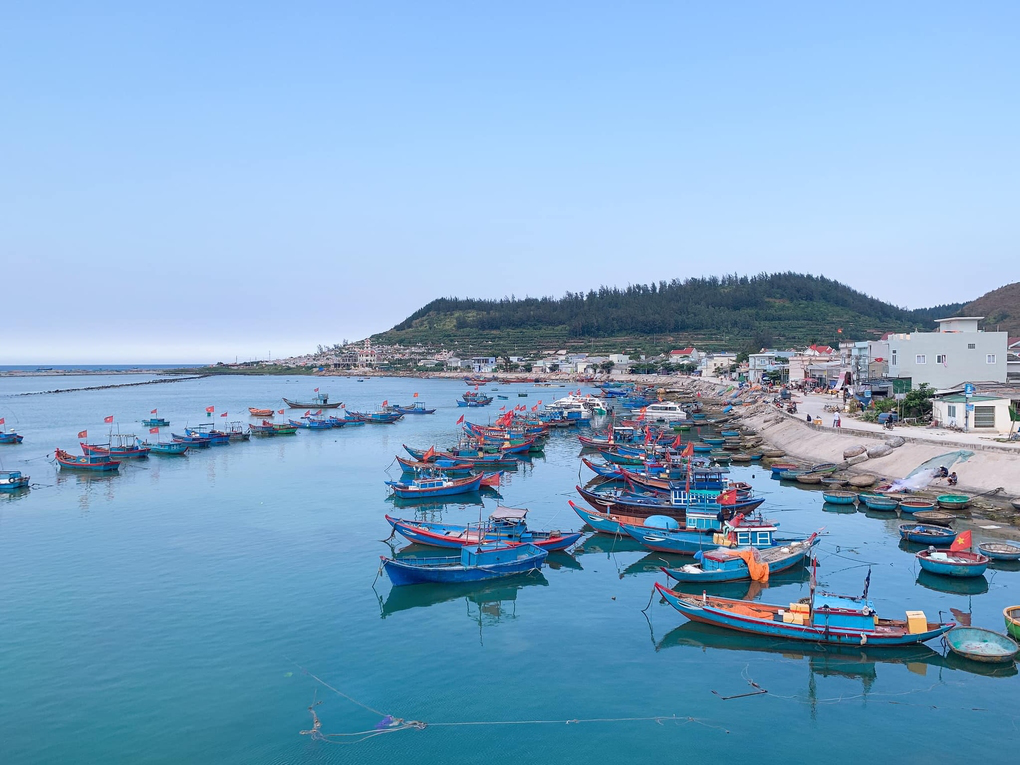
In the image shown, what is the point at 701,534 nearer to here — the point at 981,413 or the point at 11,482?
the point at 981,413

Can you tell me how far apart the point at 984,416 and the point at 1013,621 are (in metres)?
29.4

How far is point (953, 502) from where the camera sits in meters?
33.6

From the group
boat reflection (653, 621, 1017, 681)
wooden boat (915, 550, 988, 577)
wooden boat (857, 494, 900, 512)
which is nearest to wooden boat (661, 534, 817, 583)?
boat reflection (653, 621, 1017, 681)

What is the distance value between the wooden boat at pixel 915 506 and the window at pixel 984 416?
1366 cm

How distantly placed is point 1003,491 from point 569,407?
58.3 m

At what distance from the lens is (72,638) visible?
875 inches

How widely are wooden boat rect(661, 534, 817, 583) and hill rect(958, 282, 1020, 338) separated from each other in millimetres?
131071

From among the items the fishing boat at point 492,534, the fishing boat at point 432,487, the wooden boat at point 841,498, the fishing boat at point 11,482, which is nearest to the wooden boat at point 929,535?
the wooden boat at point 841,498

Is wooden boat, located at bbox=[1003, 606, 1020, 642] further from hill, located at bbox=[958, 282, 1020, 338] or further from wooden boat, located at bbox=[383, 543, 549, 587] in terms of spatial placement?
hill, located at bbox=[958, 282, 1020, 338]

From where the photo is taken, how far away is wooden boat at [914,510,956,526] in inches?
1256

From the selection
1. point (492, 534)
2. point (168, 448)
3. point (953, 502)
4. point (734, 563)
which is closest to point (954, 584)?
point (734, 563)

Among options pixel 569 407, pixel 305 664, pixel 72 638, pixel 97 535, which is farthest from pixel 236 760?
pixel 569 407

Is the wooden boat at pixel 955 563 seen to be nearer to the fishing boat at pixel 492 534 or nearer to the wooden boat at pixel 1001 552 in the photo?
the wooden boat at pixel 1001 552

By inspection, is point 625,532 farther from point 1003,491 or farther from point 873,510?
point 1003,491
